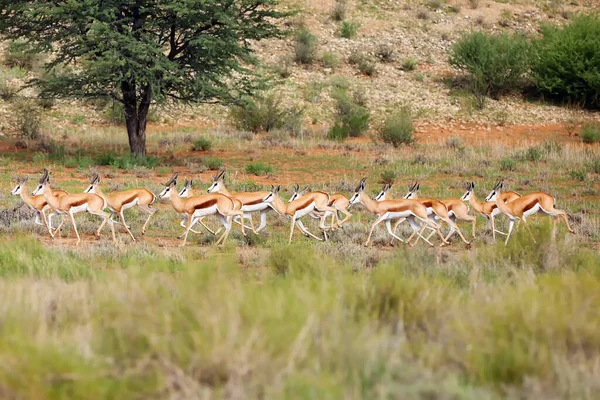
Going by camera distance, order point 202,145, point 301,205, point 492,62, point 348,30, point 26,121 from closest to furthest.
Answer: point 301,205 → point 202,145 → point 26,121 → point 492,62 → point 348,30

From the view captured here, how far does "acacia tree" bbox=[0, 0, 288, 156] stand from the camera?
70.3 feet

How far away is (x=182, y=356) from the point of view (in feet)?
17.7

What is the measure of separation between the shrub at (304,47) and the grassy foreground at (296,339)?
32.4 metres

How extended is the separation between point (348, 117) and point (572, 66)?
456 inches

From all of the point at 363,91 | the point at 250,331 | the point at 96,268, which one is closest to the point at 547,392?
the point at 250,331

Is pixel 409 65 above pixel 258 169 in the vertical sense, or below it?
above

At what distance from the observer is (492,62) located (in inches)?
1491

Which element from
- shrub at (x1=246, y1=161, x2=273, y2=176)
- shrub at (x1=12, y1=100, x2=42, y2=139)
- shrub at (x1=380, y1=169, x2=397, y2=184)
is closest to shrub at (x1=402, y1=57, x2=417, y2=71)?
shrub at (x1=12, y1=100, x2=42, y2=139)

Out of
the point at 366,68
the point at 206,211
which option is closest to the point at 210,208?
the point at 206,211

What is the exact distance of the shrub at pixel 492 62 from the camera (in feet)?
125

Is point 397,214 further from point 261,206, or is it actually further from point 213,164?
point 213,164

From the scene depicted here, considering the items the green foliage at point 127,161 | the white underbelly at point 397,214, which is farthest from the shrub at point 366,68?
the white underbelly at point 397,214

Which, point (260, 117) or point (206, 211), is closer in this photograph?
point (206, 211)

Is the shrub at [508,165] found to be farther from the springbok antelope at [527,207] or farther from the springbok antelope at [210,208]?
the springbok antelope at [210,208]
